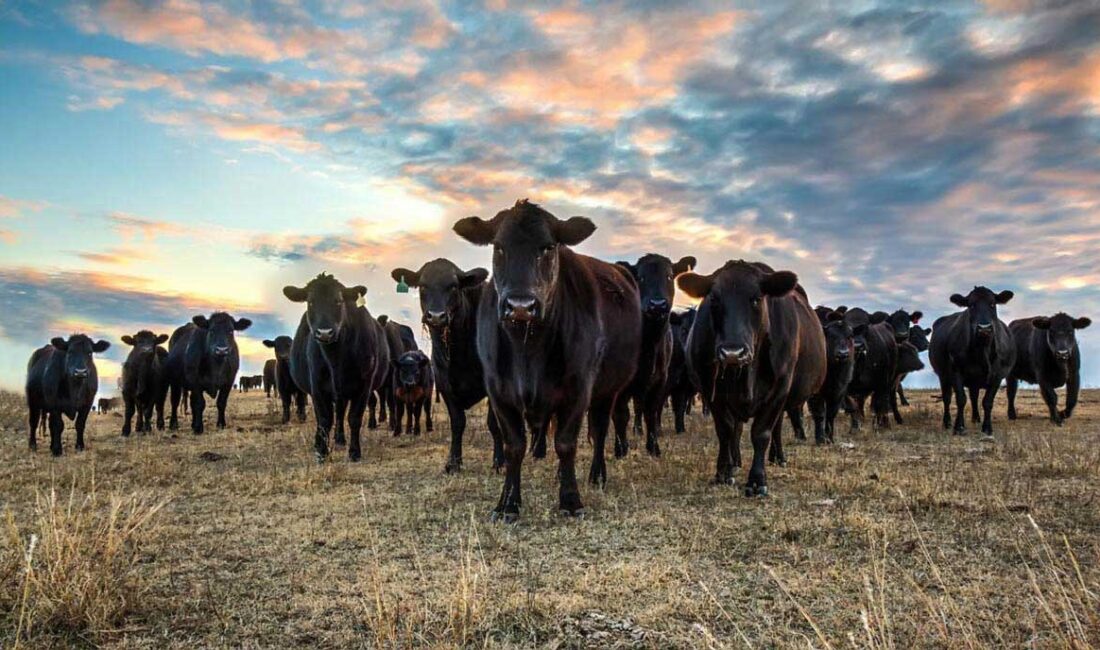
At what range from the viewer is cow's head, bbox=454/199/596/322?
20.8ft

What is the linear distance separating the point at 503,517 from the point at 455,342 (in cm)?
388

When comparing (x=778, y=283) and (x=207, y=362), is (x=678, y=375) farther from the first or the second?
(x=207, y=362)

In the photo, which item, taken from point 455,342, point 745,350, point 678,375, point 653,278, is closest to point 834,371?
point 678,375

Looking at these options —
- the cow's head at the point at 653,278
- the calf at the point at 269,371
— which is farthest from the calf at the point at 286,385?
the cow's head at the point at 653,278

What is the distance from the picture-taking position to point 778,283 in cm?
815

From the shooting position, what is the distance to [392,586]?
4895 millimetres

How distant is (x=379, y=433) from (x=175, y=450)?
16.2 ft

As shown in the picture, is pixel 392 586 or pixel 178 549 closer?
pixel 392 586

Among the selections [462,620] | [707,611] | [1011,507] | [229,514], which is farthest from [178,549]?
[1011,507]

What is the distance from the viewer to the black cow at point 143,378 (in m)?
17.6

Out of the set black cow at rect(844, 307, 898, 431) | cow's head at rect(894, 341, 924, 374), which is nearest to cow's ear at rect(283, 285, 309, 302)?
black cow at rect(844, 307, 898, 431)

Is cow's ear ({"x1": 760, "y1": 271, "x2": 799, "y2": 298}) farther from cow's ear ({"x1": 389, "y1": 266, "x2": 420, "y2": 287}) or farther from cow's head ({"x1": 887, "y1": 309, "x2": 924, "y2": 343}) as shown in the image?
cow's head ({"x1": 887, "y1": 309, "x2": 924, "y2": 343})

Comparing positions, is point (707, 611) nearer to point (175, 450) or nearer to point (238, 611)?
point (238, 611)

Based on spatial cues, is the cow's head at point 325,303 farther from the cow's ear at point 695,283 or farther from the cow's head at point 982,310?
the cow's head at point 982,310
